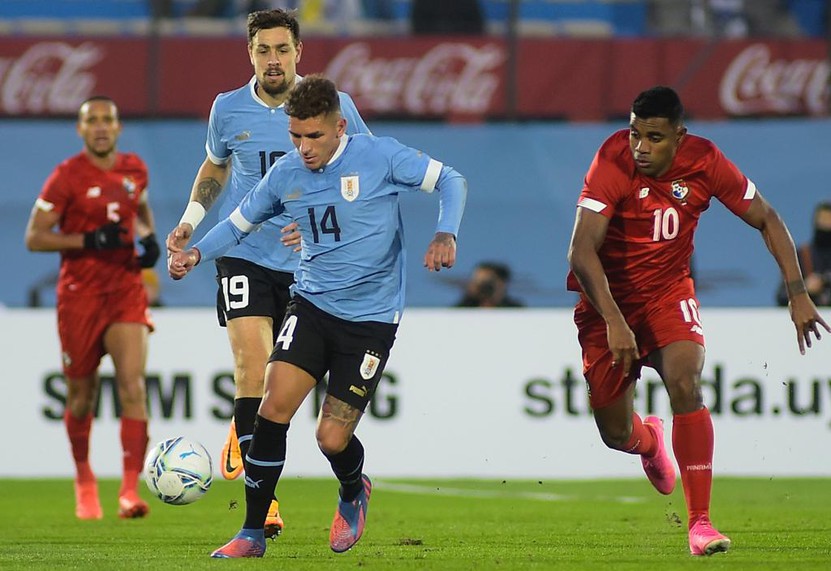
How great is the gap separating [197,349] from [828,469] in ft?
16.8

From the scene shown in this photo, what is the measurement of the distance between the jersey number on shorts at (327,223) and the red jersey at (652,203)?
3.77 feet

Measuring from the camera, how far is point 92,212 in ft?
33.2

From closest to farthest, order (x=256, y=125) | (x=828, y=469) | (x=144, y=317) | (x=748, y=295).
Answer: (x=256, y=125)
(x=144, y=317)
(x=828, y=469)
(x=748, y=295)

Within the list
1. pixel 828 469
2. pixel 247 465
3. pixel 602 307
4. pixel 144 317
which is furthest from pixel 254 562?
pixel 828 469

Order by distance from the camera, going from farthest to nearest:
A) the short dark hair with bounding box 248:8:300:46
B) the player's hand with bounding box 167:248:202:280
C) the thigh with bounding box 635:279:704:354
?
the short dark hair with bounding box 248:8:300:46 < the thigh with bounding box 635:279:704:354 < the player's hand with bounding box 167:248:202:280

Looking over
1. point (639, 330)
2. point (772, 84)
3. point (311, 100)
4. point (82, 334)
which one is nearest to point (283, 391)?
point (311, 100)

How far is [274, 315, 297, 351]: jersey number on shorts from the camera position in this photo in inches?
265

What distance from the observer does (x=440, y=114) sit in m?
17.4

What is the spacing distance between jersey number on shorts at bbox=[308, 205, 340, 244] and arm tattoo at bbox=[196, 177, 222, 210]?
1109mm

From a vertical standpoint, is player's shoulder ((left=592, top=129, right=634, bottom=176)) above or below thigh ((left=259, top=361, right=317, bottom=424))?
above

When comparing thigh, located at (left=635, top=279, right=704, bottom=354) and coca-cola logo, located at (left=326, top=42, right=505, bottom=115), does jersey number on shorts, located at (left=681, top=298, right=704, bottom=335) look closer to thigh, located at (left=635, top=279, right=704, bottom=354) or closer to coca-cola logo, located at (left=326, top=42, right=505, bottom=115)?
thigh, located at (left=635, top=279, right=704, bottom=354)

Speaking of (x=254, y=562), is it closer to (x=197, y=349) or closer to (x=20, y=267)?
(x=197, y=349)

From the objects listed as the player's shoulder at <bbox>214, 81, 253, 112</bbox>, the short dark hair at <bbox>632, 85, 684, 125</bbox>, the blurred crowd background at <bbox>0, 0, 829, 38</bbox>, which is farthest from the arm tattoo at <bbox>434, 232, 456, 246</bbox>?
the blurred crowd background at <bbox>0, 0, 829, 38</bbox>

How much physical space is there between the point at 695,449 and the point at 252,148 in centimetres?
276
